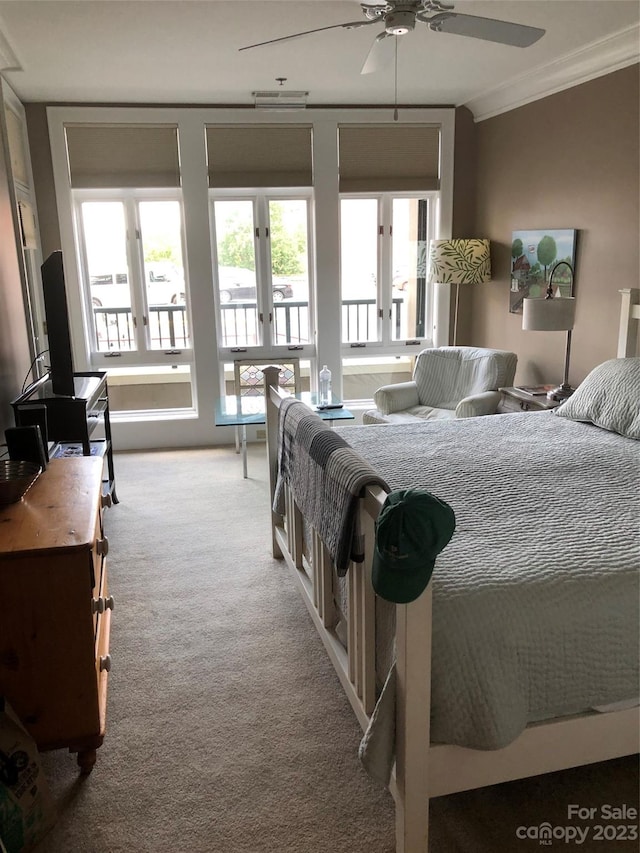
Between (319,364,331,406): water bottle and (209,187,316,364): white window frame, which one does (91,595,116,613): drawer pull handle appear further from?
(209,187,316,364): white window frame

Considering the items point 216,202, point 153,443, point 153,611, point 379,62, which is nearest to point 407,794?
point 153,611

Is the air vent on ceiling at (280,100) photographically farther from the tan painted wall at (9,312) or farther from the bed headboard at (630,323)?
the bed headboard at (630,323)

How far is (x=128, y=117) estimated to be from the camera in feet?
15.8

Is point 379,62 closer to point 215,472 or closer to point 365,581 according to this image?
point 365,581

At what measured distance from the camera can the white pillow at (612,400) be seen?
9.53 feet

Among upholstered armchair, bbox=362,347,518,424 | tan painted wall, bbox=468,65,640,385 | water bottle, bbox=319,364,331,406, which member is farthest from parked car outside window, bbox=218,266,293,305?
tan painted wall, bbox=468,65,640,385

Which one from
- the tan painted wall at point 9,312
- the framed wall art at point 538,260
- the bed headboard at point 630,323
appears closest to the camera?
the tan painted wall at point 9,312

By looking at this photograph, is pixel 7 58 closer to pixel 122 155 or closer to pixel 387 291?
pixel 122 155

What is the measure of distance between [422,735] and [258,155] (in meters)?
4.59

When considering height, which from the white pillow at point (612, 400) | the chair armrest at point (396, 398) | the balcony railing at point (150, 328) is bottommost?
the chair armrest at point (396, 398)

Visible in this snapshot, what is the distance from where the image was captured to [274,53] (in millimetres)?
3680

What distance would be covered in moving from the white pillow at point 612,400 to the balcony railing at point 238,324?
2619mm

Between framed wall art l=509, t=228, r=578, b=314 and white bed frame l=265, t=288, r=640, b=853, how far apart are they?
10.4 ft

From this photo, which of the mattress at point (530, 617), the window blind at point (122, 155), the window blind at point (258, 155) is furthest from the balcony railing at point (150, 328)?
the mattress at point (530, 617)
